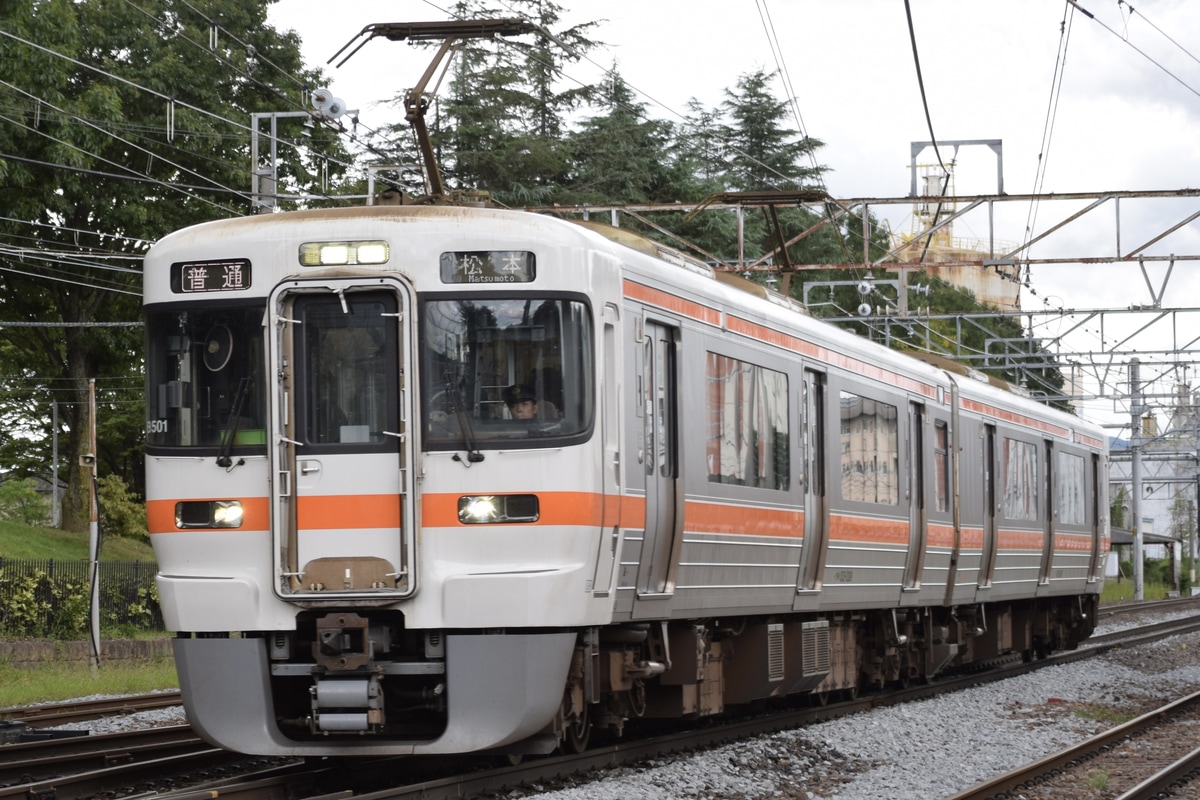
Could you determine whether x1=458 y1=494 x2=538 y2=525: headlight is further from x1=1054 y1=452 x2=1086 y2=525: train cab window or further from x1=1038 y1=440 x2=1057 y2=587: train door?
x1=1054 y1=452 x2=1086 y2=525: train cab window

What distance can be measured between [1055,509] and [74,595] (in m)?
14.2

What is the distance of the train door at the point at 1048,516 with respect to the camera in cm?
2106

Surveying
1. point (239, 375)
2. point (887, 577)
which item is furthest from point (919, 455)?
point (239, 375)

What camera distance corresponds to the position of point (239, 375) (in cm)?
948

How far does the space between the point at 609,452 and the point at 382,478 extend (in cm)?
123

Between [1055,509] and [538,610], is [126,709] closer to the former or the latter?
[538,610]

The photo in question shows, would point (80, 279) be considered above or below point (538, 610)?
above

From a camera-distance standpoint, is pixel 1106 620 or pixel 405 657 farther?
pixel 1106 620

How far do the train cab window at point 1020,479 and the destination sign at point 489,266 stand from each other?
36.0ft

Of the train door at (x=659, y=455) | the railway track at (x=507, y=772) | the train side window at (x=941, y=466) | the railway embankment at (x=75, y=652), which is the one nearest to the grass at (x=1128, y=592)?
the railway embankment at (x=75, y=652)

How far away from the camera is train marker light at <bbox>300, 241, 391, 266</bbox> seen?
9.43 metres

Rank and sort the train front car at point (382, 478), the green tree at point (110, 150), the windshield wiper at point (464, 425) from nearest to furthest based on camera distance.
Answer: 1. the train front car at point (382, 478)
2. the windshield wiper at point (464, 425)
3. the green tree at point (110, 150)

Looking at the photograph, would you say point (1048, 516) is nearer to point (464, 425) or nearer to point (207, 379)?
point (464, 425)

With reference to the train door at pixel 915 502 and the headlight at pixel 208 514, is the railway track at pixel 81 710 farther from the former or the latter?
the train door at pixel 915 502
